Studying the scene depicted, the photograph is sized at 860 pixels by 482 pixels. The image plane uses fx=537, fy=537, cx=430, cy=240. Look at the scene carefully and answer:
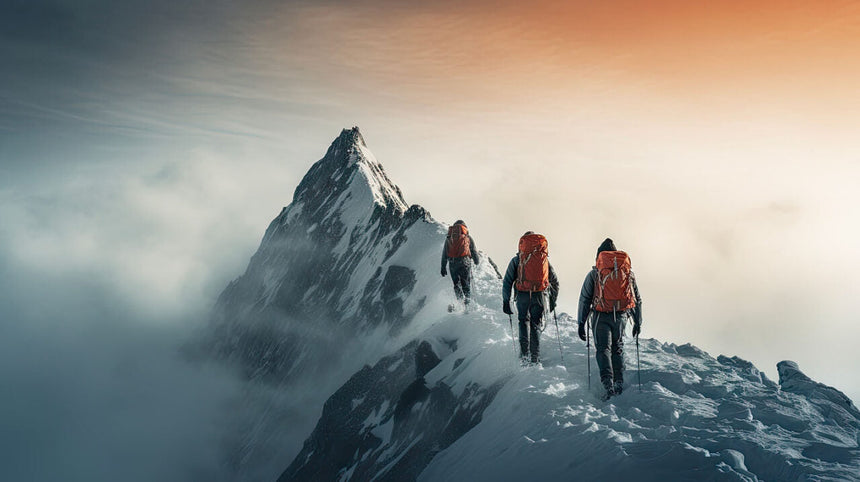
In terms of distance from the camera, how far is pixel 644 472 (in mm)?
8406

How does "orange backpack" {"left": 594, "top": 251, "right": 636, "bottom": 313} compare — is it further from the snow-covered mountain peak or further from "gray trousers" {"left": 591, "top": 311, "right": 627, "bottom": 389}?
the snow-covered mountain peak

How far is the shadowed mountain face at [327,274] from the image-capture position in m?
34.4

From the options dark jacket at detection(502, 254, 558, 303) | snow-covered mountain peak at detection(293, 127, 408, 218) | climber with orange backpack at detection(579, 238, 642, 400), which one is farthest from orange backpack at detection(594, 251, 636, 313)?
snow-covered mountain peak at detection(293, 127, 408, 218)

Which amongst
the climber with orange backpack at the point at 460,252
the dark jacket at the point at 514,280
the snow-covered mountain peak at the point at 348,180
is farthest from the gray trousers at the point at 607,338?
the snow-covered mountain peak at the point at 348,180

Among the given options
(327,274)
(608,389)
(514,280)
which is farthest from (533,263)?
(327,274)

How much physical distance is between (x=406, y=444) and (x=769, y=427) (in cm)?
990

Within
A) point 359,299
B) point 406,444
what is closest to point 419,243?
point 359,299

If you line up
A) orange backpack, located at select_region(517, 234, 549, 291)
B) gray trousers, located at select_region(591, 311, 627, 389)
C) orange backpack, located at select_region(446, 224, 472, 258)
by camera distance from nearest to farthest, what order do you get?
gray trousers, located at select_region(591, 311, 627, 389) < orange backpack, located at select_region(517, 234, 549, 291) < orange backpack, located at select_region(446, 224, 472, 258)

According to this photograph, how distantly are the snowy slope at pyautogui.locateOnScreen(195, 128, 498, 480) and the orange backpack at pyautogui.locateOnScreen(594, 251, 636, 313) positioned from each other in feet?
40.2

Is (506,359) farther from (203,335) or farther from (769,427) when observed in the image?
(203,335)

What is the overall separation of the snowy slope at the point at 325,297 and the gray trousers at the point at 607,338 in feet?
38.9

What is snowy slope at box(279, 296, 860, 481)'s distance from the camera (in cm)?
876

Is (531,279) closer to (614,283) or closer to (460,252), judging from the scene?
(614,283)

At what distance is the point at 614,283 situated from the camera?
451 inches
